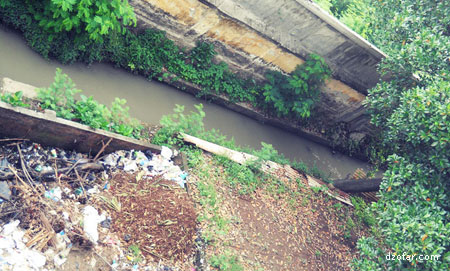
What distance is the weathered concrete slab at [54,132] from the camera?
5.43 meters

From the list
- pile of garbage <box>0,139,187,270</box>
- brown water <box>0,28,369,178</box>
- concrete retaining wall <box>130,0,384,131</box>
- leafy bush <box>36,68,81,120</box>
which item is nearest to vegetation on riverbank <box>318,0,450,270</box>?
concrete retaining wall <box>130,0,384,131</box>

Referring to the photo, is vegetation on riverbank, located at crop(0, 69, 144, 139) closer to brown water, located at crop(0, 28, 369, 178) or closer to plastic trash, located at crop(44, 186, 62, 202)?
plastic trash, located at crop(44, 186, 62, 202)

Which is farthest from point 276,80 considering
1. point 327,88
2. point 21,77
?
point 21,77

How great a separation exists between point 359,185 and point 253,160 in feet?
8.89

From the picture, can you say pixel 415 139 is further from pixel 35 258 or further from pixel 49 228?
pixel 35 258

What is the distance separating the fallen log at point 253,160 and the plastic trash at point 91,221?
2.32 m

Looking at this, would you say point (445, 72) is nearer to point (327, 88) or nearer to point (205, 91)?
point (327, 88)

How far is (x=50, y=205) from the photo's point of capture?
543cm

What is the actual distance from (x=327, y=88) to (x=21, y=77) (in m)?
6.98

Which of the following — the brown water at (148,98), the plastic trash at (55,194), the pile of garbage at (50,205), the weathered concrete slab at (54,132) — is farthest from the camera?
the brown water at (148,98)

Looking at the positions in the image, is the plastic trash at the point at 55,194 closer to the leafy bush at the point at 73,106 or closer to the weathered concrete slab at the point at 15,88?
the leafy bush at the point at 73,106

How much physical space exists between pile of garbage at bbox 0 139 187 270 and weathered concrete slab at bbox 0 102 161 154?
0.12m

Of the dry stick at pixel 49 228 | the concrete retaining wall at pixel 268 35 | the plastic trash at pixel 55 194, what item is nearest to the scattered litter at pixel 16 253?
the dry stick at pixel 49 228

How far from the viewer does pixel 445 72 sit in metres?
6.94
